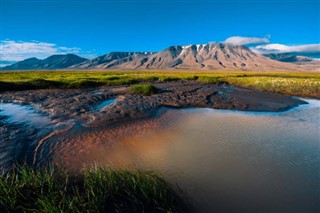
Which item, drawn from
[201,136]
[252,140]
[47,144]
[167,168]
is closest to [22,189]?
[167,168]

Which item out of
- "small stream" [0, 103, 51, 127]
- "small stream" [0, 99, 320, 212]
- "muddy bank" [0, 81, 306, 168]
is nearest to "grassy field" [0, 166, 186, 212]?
"small stream" [0, 99, 320, 212]

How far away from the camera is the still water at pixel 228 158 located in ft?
22.0

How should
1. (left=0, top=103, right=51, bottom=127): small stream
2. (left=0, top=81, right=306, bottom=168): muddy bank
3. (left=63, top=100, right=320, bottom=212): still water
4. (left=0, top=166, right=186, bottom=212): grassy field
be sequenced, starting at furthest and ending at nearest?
(left=0, top=103, right=51, bottom=127): small stream < (left=0, top=81, right=306, bottom=168): muddy bank < (left=63, top=100, right=320, bottom=212): still water < (left=0, top=166, right=186, bottom=212): grassy field

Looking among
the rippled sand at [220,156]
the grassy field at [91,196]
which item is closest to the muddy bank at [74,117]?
the rippled sand at [220,156]

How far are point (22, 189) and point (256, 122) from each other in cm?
1473

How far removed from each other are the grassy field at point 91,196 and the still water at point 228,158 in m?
1.37

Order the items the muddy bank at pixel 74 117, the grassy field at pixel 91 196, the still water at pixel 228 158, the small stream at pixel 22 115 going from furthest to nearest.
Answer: the small stream at pixel 22 115
the muddy bank at pixel 74 117
the still water at pixel 228 158
the grassy field at pixel 91 196

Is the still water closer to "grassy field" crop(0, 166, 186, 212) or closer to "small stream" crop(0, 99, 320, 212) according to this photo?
"small stream" crop(0, 99, 320, 212)

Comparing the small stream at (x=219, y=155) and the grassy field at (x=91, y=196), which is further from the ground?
the grassy field at (x=91, y=196)

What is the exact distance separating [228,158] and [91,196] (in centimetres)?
615

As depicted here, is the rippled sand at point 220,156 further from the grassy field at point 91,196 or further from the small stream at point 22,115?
the small stream at point 22,115

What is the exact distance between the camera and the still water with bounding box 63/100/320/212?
671 centimetres

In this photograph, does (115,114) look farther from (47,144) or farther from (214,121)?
(214,121)

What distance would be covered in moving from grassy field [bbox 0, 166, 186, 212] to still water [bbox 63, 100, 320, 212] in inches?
54.1
